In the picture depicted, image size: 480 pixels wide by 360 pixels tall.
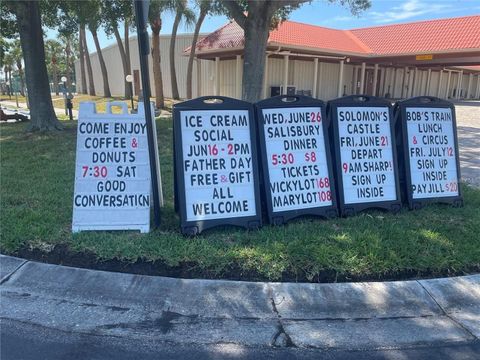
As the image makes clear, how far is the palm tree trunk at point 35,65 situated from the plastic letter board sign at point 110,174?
7.30 m

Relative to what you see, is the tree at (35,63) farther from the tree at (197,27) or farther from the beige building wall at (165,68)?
the beige building wall at (165,68)

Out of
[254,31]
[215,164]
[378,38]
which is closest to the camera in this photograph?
[215,164]

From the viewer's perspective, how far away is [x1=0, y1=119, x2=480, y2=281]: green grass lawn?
11.8 ft

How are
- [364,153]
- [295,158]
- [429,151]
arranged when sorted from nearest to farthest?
[295,158], [364,153], [429,151]

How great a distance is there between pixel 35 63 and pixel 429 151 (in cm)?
950

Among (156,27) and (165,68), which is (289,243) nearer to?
(156,27)

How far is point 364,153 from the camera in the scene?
4730 millimetres

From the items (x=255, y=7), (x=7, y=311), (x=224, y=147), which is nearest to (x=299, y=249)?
(x=224, y=147)

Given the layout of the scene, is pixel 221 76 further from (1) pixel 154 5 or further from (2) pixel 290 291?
(2) pixel 290 291

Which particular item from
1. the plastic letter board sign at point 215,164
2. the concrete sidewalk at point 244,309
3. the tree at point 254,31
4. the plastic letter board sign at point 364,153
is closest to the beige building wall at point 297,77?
the tree at point 254,31

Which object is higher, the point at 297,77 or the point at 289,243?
the point at 297,77

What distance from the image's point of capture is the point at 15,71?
75.7 metres

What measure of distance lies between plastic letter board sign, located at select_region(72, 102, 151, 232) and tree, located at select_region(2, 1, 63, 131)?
729 centimetres

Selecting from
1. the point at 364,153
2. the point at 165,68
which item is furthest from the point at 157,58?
the point at 364,153
